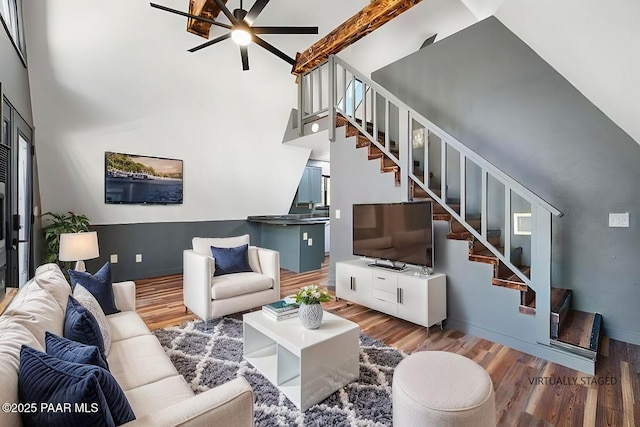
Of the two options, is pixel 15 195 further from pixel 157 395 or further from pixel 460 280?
pixel 460 280

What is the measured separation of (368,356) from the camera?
92.8 inches

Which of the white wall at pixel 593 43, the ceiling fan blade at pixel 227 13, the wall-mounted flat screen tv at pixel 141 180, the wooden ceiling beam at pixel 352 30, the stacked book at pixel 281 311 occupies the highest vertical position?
the wooden ceiling beam at pixel 352 30

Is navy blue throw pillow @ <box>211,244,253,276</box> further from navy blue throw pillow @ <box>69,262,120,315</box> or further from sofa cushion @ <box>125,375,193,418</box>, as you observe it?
sofa cushion @ <box>125,375,193,418</box>

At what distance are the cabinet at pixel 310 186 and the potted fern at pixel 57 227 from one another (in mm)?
3939

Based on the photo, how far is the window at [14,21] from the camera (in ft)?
7.83

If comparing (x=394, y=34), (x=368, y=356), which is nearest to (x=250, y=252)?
(x=368, y=356)

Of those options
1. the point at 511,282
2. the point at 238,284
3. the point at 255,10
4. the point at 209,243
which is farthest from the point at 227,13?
the point at 511,282

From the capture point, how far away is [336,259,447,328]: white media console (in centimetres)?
278

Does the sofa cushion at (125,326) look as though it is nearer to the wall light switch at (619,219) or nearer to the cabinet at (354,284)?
the cabinet at (354,284)

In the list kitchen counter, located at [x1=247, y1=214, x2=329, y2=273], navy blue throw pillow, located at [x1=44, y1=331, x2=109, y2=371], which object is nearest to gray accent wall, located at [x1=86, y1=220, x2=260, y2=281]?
kitchen counter, located at [x1=247, y1=214, x2=329, y2=273]

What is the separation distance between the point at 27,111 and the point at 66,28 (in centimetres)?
95

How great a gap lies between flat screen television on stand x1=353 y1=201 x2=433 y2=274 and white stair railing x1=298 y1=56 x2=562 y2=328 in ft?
0.94

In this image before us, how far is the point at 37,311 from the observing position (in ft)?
4.26

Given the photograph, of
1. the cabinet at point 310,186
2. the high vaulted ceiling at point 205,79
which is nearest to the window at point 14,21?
the high vaulted ceiling at point 205,79
